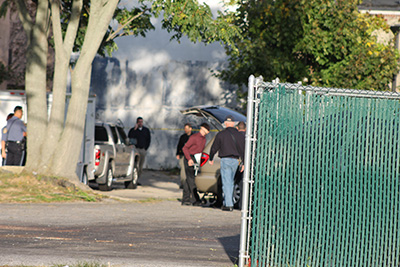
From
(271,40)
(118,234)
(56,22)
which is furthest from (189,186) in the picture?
(271,40)

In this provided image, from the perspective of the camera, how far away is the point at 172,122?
36219 millimetres

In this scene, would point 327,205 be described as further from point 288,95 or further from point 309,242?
point 288,95

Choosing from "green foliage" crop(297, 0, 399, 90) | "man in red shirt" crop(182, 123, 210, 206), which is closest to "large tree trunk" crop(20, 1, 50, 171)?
"man in red shirt" crop(182, 123, 210, 206)

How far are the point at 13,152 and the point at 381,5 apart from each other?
16.1 m

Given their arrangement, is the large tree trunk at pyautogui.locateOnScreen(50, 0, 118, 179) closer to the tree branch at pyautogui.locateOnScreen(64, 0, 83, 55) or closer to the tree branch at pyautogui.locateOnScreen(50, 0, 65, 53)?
the tree branch at pyautogui.locateOnScreen(64, 0, 83, 55)

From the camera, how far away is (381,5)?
3008 centimetres

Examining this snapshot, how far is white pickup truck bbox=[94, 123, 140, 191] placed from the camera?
2191cm

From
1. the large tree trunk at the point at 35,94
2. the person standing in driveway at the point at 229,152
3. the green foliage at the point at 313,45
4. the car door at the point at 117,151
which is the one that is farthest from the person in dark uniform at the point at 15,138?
the green foliage at the point at 313,45

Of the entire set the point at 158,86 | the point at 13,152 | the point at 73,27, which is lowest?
the point at 13,152

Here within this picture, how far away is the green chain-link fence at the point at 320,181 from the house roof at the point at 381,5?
2256cm

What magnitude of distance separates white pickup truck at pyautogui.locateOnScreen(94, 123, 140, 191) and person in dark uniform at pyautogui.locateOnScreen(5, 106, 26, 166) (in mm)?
2501

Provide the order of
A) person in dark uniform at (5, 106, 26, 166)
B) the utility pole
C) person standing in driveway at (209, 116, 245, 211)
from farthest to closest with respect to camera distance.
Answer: the utility pole → person in dark uniform at (5, 106, 26, 166) → person standing in driveway at (209, 116, 245, 211)

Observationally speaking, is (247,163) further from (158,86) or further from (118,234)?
(158,86)

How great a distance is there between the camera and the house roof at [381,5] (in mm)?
30016
